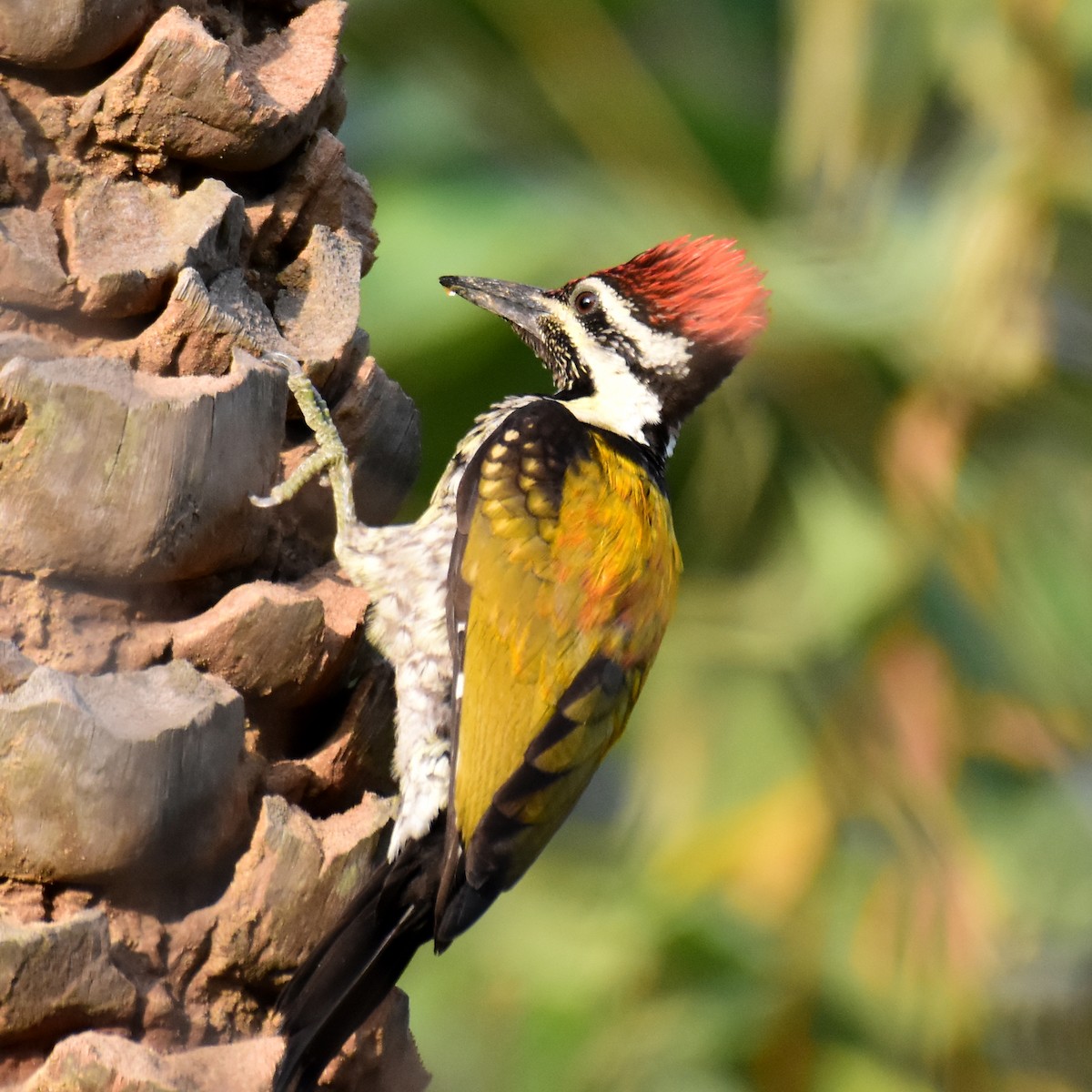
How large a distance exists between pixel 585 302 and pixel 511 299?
6.8 inches

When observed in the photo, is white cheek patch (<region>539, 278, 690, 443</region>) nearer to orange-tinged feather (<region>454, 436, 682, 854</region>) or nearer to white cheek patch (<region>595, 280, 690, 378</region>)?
white cheek patch (<region>595, 280, 690, 378</region>)

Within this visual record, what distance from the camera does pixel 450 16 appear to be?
474 cm

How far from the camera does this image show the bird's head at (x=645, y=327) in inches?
129

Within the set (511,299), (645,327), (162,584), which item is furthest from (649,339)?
(162,584)

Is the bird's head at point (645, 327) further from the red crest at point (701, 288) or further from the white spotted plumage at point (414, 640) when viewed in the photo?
the white spotted plumage at point (414, 640)

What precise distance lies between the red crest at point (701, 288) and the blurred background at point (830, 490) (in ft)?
4.19

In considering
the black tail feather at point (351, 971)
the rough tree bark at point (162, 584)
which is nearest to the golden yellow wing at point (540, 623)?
the black tail feather at point (351, 971)

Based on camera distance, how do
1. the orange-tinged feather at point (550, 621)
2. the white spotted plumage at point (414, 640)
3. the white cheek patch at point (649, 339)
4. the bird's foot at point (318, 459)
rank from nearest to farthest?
the bird's foot at point (318, 459) < the white spotted plumage at point (414, 640) < the orange-tinged feather at point (550, 621) < the white cheek patch at point (649, 339)

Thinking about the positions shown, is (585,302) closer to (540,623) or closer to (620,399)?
(620,399)

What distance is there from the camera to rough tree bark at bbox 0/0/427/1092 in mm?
1630

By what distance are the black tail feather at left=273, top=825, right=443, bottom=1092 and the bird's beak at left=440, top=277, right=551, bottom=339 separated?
1471 mm

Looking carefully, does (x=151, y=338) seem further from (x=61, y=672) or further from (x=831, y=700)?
(x=831, y=700)

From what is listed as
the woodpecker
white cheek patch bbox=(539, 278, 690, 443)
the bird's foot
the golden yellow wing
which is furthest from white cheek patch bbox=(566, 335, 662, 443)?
the bird's foot

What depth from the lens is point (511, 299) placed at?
3.51 m
